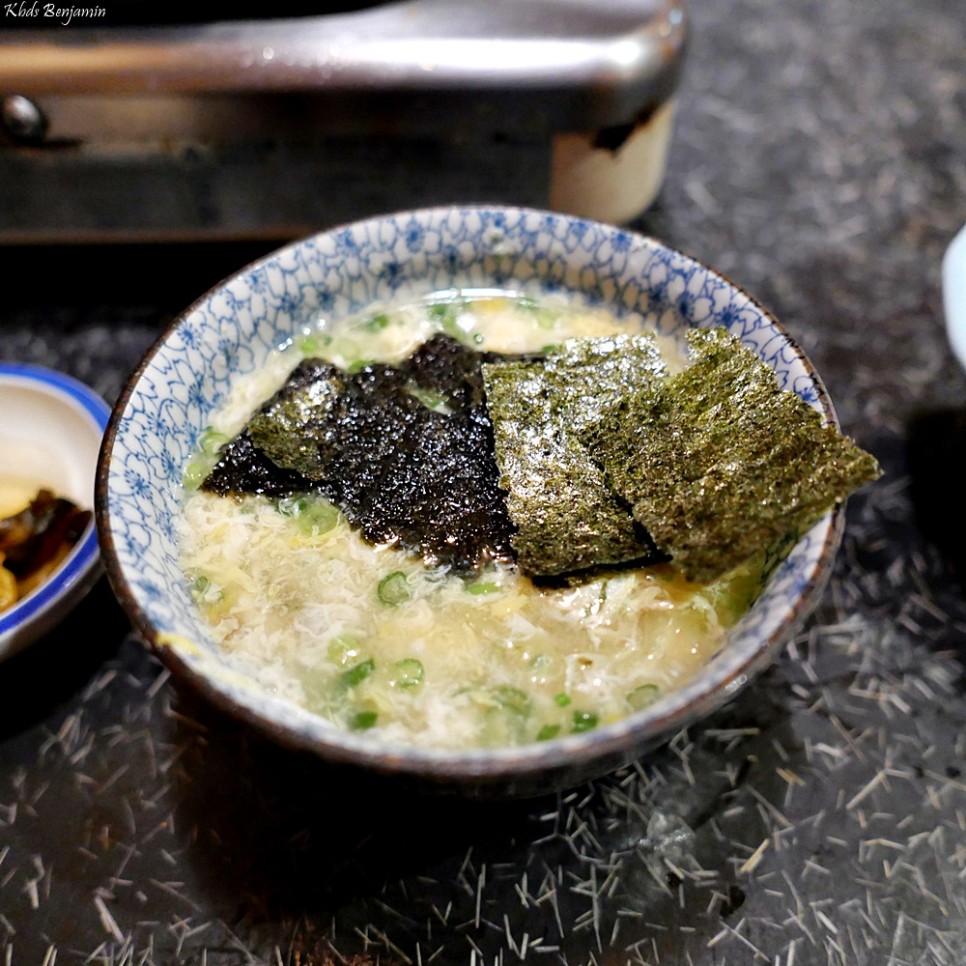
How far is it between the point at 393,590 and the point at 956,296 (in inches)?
54.8

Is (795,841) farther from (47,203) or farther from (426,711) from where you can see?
(47,203)

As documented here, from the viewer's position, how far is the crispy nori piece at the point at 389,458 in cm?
136

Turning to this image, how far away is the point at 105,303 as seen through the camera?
2.25 metres

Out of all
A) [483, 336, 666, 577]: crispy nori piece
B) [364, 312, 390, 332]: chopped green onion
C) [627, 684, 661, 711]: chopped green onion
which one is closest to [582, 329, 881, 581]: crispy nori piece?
[483, 336, 666, 577]: crispy nori piece

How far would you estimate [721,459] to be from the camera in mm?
1263

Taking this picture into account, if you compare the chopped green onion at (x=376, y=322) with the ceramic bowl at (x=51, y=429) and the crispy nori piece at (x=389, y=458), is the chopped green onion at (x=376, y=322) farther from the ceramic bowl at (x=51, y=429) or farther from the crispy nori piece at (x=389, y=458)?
the ceramic bowl at (x=51, y=429)

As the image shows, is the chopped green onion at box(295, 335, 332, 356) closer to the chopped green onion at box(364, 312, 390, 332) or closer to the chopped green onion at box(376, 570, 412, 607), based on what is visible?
the chopped green onion at box(364, 312, 390, 332)

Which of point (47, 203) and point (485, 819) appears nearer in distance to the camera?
point (485, 819)

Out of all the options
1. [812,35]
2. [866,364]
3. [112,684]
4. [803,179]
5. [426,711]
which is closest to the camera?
[426,711]

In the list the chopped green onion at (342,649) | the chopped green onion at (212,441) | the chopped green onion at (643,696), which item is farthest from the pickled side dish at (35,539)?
the chopped green onion at (643,696)

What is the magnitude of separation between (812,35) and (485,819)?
10.4 feet

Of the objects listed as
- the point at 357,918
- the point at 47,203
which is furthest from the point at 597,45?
the point at 357,918

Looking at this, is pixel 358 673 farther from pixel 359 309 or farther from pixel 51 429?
pixel 51 429

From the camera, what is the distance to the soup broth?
46.8 inches
